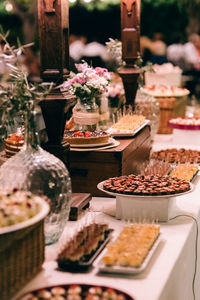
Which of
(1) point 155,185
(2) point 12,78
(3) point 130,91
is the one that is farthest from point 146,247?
(3) point 130,91

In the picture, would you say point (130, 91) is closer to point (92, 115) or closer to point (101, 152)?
point (92, 115)

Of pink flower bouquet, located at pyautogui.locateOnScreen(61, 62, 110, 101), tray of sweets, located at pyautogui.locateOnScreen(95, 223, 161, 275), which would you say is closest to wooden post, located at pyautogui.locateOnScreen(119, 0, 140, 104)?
pink flower bouquet, located at pyautogui.locateOnScreen(61, 62, 110, 101)

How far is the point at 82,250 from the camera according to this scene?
2.01 metres

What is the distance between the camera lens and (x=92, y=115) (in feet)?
11.0

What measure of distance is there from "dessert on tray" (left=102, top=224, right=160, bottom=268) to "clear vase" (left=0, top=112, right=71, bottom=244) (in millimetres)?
266

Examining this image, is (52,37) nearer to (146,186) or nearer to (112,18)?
(146,186)

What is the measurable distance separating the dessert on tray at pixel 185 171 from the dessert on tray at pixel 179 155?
0.62ft

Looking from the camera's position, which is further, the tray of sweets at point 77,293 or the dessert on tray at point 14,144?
the dessert on tray at point 14,144

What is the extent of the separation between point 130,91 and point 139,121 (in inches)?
17.6

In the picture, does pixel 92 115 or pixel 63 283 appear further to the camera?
pixel 92 115

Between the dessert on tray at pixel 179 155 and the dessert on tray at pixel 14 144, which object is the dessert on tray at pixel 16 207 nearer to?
the dessert on tray at pixel 14 144

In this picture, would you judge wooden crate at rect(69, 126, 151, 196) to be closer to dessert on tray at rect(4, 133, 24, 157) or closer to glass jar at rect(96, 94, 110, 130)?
dessert on tray at rect(4, 133, 24, 157)

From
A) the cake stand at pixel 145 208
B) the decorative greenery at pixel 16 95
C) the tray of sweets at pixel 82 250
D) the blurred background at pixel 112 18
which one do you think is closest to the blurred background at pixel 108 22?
the blurred background at pixel 112 18

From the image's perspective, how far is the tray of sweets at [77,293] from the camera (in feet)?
5.57
